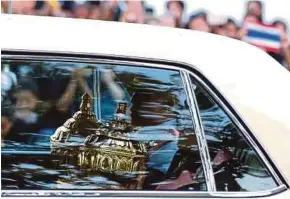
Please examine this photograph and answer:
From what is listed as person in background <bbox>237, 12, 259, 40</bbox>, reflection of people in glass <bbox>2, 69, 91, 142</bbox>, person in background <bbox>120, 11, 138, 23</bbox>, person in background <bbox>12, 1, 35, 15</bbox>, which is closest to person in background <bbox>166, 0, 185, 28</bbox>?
person in background <bbox>120, 11, 138, 23</bbox>

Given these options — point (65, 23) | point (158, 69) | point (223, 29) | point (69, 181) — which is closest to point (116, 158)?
point (69, 181)

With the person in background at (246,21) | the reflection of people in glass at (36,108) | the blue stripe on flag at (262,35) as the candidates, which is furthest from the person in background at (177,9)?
the reflection of people in glass at (36,108)

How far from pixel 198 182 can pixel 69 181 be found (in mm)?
421

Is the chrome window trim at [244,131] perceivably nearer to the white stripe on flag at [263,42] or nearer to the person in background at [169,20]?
the person in background at [169,20]

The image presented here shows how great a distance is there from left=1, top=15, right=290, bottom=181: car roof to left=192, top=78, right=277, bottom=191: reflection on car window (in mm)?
53

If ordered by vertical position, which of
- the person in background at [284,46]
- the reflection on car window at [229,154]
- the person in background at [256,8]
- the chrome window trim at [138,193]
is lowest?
the chrome window trim at [138,193]

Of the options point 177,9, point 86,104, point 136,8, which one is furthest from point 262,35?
point 86,104

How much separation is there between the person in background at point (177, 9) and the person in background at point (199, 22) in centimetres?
9

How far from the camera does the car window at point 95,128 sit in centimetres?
232

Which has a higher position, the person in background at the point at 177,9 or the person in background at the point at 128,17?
the person in background at the point at 177,9

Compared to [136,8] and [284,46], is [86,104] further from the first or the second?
[284,46]

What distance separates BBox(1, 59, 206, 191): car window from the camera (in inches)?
91.2

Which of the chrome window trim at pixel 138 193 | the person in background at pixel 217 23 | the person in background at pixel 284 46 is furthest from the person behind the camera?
the person in background at pixel 284 46

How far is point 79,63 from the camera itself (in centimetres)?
238
